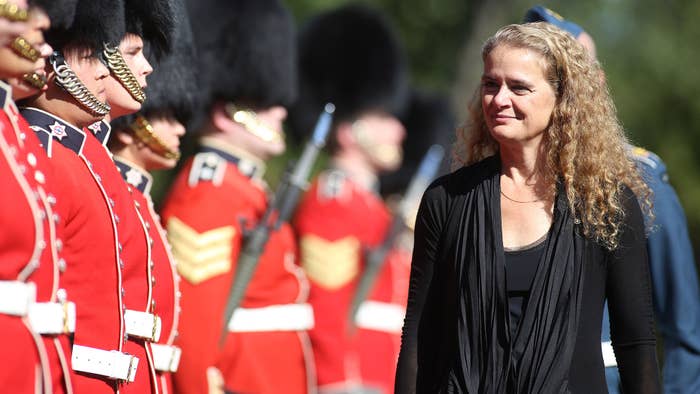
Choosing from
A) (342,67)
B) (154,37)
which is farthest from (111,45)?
(342,67)

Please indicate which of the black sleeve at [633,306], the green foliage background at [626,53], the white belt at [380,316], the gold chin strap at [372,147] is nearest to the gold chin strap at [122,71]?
the black sleeve at [633,306]

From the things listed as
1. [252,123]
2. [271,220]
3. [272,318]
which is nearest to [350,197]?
[252,123]

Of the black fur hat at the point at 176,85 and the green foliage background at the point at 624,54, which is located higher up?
the green foliage background at the point at 624,54

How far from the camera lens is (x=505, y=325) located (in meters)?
3.33

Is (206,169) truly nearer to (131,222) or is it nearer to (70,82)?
(131,222)

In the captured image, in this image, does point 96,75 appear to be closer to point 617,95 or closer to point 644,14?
point 617,95

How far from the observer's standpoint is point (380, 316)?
7918mm

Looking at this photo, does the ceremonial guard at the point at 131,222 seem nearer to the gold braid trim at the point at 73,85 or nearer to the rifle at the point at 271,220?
the gold braid trim at the point at 73,85

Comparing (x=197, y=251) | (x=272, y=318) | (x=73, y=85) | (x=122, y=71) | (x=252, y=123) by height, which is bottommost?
(x=272, y=318)

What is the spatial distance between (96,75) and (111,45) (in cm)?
11

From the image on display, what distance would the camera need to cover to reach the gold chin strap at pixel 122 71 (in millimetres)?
3594

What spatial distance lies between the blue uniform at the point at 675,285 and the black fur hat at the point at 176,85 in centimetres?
150

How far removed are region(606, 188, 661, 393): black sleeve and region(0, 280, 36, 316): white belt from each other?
141 cm

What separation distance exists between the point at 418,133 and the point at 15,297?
7995mm
